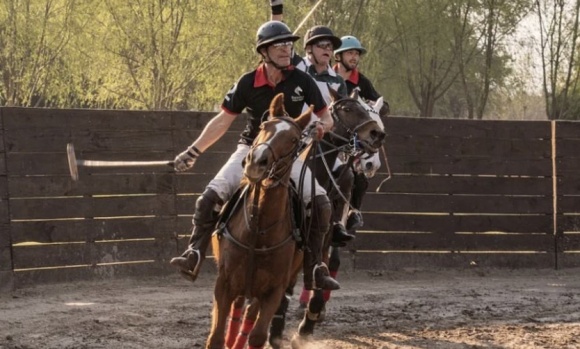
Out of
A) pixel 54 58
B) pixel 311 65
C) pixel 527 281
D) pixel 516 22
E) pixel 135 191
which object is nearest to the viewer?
pixel 311 65

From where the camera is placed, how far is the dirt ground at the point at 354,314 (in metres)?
10.3

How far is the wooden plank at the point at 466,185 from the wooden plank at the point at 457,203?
0.08 metres

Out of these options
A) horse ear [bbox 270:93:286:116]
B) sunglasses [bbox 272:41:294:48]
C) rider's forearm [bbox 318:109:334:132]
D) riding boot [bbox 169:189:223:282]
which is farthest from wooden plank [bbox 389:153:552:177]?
horse ear [bbox 270:93:286:116]

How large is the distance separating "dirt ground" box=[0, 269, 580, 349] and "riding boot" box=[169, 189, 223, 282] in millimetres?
1724

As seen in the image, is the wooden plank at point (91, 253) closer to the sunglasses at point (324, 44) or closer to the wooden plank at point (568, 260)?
the sunglasses at point (324, 44)

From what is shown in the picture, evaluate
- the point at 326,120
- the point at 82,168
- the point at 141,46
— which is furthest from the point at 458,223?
the point at 141,46

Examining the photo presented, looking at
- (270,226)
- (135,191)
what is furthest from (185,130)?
(270,226)

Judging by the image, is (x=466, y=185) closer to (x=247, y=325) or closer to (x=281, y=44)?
(x=281, y=44)

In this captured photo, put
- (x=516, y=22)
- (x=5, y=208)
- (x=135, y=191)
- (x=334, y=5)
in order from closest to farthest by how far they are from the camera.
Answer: (x=5, y=208) < (x=135, y=191) < (x=334, y=5) < (x=516, y=22)

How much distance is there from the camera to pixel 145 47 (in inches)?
1128

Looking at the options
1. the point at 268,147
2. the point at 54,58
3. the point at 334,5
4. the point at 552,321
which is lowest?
the point at 552,321

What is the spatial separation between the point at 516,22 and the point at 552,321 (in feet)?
90.0

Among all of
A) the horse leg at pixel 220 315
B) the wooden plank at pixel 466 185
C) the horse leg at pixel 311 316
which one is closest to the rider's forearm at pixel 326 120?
the horse leg at pixel 220 315

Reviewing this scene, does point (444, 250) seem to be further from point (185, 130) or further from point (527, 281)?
point (185, 130)
